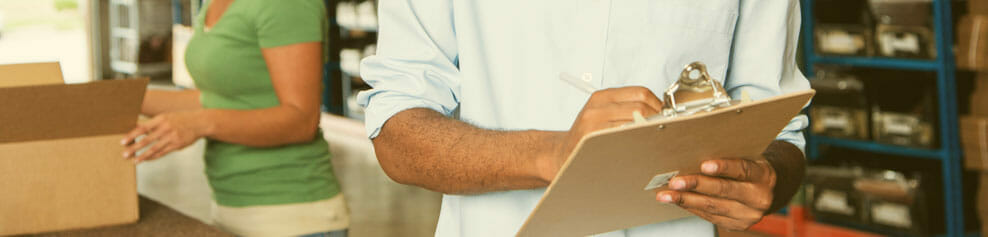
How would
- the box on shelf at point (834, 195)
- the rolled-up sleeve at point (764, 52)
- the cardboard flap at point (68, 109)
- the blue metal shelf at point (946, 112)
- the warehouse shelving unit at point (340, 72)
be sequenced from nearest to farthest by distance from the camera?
the rolled-up sleeve at point (764, 52)
the cardboard flap at point (68, 109)
the blue metal shelf at point (946, 112)
the box on shelf at point (834, 195)
the warehouse shelving unit at point (340, 72)

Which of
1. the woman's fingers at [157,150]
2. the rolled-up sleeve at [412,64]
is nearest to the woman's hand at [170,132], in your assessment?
the woman's fingers at [157,150]

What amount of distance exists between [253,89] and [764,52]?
1201 millimetres

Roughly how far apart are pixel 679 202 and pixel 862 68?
137 inches

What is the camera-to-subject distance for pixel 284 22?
196 cm

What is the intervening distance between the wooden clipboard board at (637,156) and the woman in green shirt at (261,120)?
3.58 ft

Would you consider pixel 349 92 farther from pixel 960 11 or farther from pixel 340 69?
pixel 960 11

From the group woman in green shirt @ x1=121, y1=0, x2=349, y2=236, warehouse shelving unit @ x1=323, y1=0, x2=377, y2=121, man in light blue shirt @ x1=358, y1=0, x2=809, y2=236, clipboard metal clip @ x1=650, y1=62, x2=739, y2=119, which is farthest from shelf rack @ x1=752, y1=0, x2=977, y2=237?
warehouse shelving unit @ x1=323, y1=0, x2=377, y2=121

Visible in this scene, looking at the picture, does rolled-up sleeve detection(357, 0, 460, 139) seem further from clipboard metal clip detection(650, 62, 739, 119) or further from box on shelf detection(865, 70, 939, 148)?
box on shelf detection(865, 70, 939, 148)

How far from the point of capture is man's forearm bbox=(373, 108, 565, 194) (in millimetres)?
1000

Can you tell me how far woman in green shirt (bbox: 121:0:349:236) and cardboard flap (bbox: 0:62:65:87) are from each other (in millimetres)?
263

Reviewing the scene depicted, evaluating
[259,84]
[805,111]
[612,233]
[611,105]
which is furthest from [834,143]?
[611,105]

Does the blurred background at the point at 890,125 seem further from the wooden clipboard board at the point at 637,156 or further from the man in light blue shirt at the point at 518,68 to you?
the wooden clipboard board at the point at 637,156

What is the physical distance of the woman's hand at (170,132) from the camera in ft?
6.11

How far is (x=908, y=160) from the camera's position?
13.3ft
